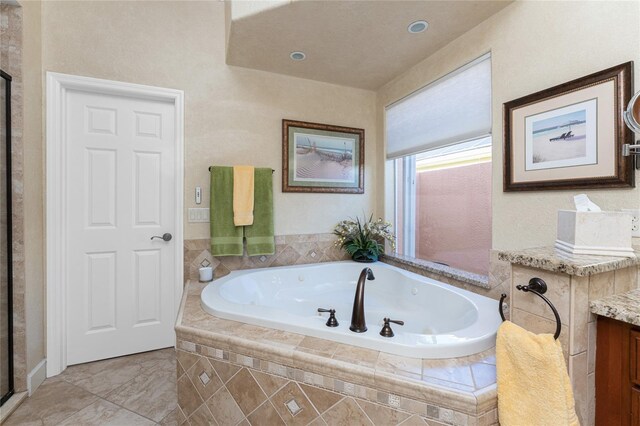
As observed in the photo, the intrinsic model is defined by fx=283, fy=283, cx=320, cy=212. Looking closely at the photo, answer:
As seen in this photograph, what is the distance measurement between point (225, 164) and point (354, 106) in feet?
4.79

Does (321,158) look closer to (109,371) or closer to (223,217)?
(223,217)

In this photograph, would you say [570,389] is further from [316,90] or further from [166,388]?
[316,90]

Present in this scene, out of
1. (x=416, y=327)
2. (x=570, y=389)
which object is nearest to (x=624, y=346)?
(x=570, y=389)

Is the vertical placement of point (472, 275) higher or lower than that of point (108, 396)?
higher

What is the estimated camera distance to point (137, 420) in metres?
1.64

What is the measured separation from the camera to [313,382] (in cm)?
112

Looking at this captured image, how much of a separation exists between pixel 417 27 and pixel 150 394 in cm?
306

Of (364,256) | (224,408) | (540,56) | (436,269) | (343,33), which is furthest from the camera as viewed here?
(364,256)

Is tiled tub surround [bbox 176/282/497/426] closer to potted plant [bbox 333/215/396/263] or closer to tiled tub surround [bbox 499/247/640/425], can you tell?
tiled tub surround [bbox 499/247/640/425]

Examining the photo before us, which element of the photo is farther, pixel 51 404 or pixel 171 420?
pixel 51 404

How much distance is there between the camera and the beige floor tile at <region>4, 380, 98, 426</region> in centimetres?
164

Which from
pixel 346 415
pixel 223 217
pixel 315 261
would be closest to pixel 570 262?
pixel 346 415

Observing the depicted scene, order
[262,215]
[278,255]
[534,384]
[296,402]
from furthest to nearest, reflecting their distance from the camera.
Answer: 1. [278,255]
2. [262,215]
3. [296,402]
4. [534,384]

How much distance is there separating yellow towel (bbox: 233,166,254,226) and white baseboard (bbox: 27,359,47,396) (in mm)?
1624
